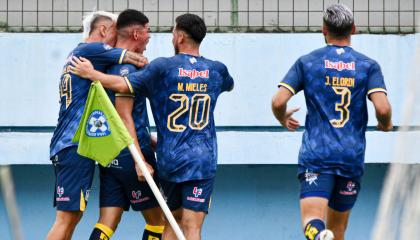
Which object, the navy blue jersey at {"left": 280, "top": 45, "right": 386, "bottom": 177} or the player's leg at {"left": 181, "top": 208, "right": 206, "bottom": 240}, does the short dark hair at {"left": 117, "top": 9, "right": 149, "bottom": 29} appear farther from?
the player's leg at {"left": 181, "top": 208, "right": 206, "bottom": 240}

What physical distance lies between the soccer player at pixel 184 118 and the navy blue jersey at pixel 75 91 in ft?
0.90

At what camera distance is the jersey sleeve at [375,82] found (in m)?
7.88

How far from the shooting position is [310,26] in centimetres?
1152

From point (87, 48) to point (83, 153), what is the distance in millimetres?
932

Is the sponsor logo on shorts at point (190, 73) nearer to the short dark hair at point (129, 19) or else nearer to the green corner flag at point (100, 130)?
the green corner flag at point (100, 130)

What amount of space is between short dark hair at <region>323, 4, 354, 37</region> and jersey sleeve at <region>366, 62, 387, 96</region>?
1.17 ft

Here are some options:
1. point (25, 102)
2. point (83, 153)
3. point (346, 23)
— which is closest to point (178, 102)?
point (83, 153)

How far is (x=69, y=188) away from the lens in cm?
839

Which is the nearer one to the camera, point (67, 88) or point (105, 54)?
point (105, 54)

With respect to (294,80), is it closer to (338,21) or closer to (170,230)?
(338,21)

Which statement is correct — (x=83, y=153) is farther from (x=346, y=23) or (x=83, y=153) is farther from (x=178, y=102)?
(x=346, y=23)

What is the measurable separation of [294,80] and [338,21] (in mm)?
591

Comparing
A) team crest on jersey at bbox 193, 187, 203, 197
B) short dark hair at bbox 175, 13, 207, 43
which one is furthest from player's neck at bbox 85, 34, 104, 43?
team crest on jersey at bbox 193, 187, 203, 197

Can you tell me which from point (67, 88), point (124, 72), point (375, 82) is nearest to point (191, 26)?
point (124, 72)
